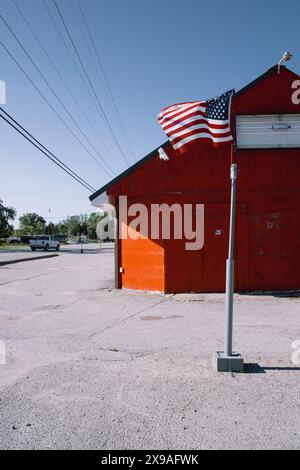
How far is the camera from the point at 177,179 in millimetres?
12367

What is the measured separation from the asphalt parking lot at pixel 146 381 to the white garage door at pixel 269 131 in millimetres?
5453

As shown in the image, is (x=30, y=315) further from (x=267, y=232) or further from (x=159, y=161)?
(x=267, y=232)

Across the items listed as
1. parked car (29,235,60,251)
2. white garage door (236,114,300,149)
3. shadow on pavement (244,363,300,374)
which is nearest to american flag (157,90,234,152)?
shadow on pavement (244,363,300,374)

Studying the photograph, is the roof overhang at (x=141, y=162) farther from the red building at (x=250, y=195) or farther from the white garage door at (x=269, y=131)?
the white garage door at (x=269, y=131)

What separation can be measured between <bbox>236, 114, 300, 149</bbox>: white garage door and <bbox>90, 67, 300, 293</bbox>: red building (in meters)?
0.03

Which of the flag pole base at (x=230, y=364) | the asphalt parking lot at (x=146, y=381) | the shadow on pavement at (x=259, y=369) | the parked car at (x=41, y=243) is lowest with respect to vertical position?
the asphalt parking lot at (x=146, y=381)

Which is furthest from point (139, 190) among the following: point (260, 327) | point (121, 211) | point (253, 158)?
point (260, 327)

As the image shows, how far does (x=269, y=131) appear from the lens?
1218 centimetres

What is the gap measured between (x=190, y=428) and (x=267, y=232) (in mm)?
9244

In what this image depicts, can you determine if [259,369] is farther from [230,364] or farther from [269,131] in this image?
[269,131]

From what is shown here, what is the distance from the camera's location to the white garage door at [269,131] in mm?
12117

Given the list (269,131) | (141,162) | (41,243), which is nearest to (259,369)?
(141,162)

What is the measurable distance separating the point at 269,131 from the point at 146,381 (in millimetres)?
9770

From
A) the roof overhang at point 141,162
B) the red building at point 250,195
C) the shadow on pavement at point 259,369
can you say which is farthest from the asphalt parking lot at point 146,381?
the roof overhang at point 141,162
